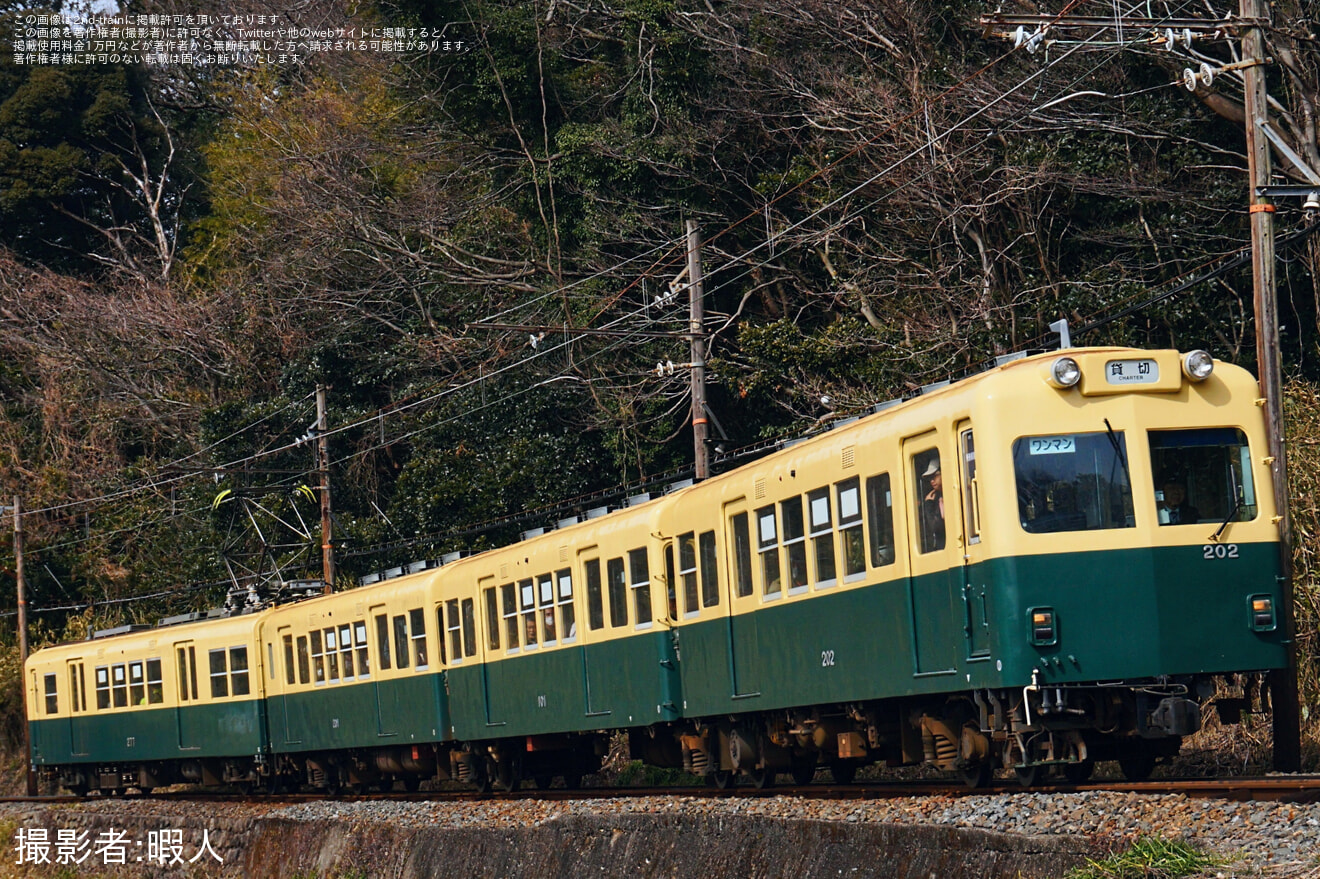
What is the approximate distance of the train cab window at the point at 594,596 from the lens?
55.3 feet

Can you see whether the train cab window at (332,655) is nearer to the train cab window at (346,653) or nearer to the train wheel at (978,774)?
the train cab window at (346,653)

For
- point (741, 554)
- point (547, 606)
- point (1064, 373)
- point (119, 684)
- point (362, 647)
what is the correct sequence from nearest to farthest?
point (1064, 373) → point (741, 554) → point (547, 606) → point (362, 647) → point (119, 684)

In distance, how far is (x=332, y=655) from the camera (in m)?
23.3

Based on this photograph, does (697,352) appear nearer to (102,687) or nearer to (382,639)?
(382,639)

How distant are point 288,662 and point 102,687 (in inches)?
231

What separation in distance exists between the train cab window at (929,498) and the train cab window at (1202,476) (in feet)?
4.24

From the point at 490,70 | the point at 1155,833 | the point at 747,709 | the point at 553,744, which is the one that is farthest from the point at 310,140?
the point at 1155,833

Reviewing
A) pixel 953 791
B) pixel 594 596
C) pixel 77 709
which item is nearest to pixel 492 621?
pixel 594 596

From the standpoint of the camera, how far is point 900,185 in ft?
82.3

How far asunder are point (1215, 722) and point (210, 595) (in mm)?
27221

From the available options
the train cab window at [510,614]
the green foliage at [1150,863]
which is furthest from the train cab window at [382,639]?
the green foliage at [1150,863]

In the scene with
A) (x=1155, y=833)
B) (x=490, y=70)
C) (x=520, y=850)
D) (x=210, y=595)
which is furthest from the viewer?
(x=210, y=595)

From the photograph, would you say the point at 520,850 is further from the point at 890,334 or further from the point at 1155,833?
the point at 890,334

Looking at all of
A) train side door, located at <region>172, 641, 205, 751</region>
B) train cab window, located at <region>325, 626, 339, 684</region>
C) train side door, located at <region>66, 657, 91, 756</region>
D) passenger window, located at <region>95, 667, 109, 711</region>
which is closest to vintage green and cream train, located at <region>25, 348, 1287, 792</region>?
train cab window, located at <region>325, 626, 339, 684</region>
